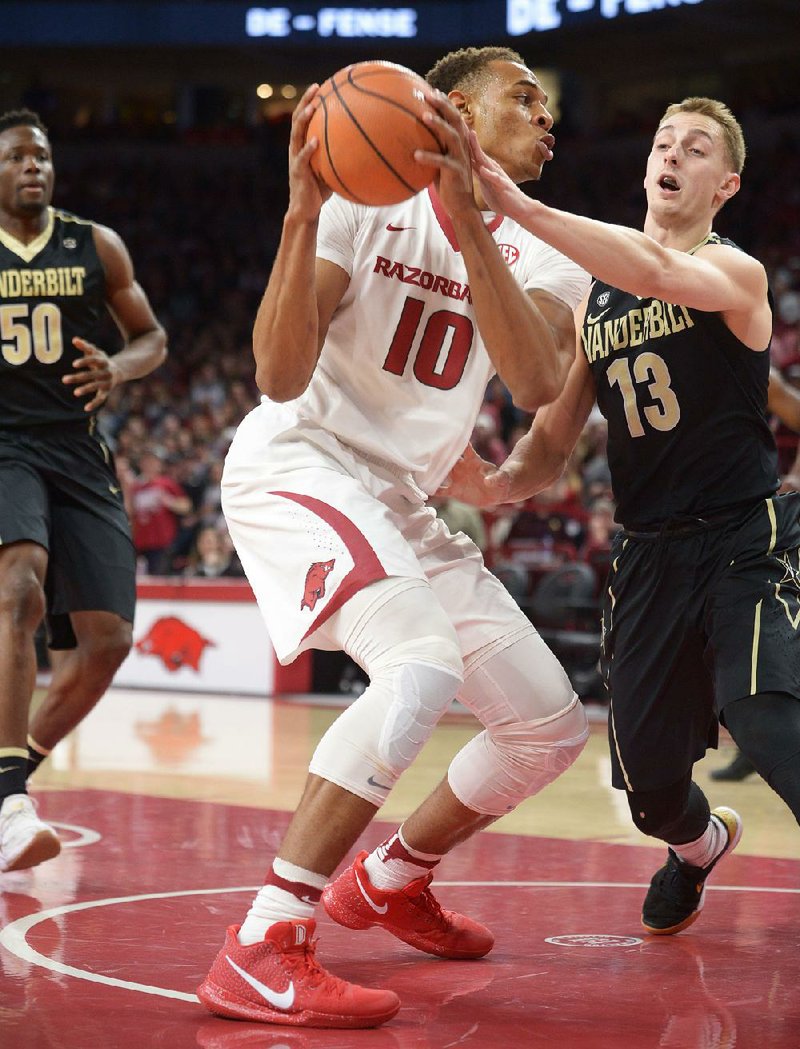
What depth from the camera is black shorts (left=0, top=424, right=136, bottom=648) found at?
5004 mm

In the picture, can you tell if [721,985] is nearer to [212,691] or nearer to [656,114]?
[212,691]

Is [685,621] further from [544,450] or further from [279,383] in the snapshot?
[279,383]

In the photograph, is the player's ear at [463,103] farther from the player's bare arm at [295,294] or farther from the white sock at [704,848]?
the white sock at [704,848]

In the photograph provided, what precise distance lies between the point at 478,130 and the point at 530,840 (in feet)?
9.78

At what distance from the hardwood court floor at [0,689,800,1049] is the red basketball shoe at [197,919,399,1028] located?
5 cm

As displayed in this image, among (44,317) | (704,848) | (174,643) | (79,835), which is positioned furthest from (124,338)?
(174,643)

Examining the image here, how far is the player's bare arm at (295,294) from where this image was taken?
10.3 feet

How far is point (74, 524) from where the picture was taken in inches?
199

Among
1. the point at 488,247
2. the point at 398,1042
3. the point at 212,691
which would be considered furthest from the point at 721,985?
the point at 212,691

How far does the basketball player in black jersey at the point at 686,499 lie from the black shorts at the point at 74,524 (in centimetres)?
155

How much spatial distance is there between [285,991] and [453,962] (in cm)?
85

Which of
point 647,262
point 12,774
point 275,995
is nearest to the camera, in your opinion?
point 275,995

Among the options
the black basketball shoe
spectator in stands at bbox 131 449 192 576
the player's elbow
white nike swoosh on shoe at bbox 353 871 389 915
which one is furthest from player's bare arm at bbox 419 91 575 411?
spectator in stands at bbox 131 449 192 576

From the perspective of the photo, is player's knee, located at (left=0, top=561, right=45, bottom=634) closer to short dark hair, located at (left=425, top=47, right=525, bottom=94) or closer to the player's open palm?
short dark hair, located at (left=425, top=47, right=525, bottom=94)
